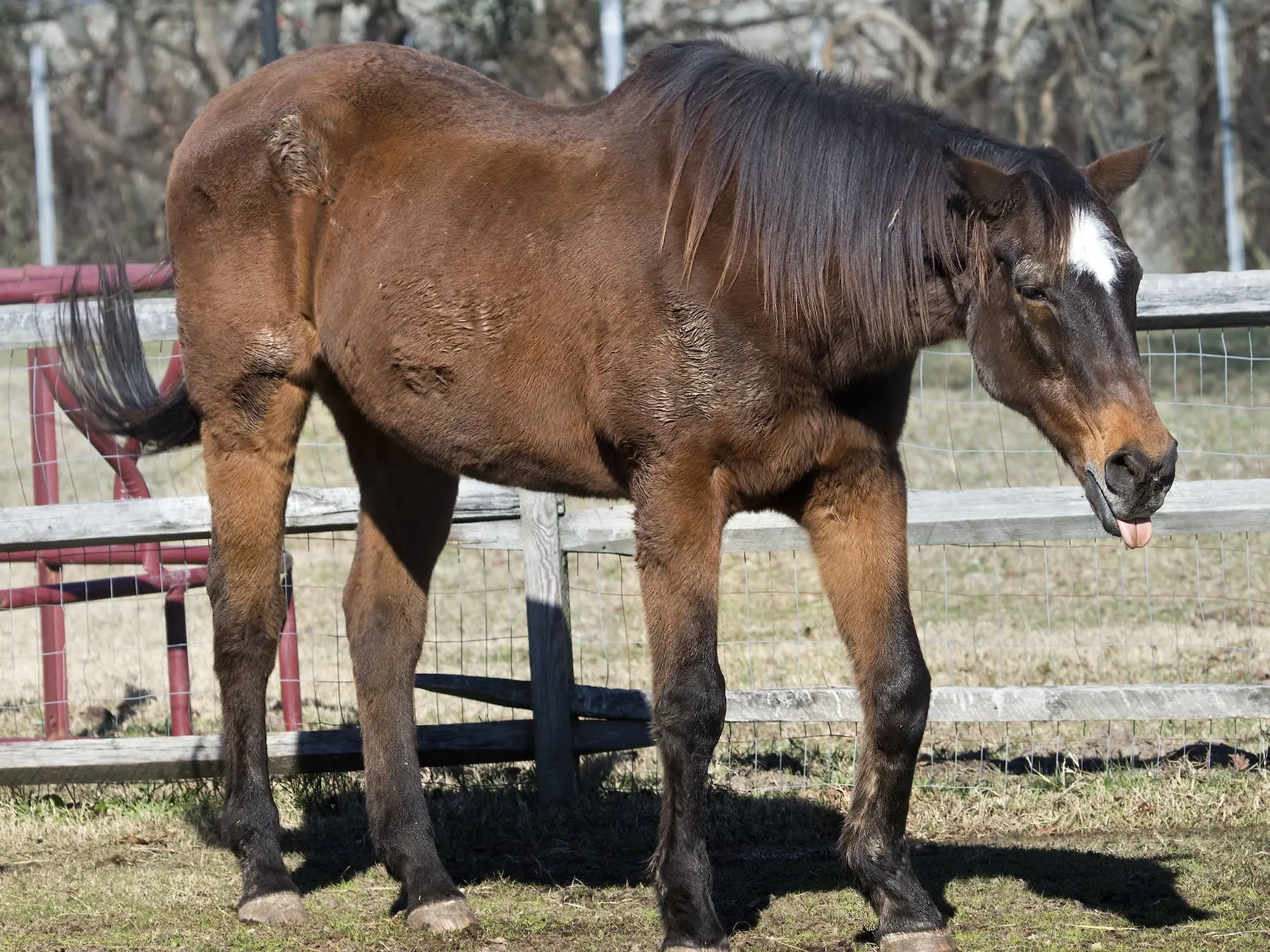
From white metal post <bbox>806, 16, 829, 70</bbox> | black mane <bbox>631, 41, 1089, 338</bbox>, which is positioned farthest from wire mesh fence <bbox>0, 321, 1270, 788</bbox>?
white metal post <bbox>806, 16, 829, 70</bbox>

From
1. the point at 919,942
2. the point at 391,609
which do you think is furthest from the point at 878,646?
the point at 391,609

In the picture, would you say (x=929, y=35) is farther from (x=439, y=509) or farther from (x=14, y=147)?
(x=439, y=509)

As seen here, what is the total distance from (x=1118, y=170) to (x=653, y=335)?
3.83 ft

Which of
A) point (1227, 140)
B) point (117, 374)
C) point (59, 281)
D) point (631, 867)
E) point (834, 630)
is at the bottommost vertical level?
point (631, 867)

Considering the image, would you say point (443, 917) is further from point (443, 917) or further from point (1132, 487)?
point (1132, 487)

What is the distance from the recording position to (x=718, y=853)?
475 cm

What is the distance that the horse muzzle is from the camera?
306 centimetres

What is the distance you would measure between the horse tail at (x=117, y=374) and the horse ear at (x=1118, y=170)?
2.86m

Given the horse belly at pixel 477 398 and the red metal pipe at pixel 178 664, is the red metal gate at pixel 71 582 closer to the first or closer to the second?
the red metal pipe at pixel 178 664

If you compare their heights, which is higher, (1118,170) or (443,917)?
(1118,170)

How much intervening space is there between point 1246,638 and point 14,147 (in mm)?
16652

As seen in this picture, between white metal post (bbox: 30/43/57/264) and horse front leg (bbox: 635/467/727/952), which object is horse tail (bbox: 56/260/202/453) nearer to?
horse front leg (bbox: 635/467/727/952)

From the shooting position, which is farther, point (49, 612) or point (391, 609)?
point (49, 612)

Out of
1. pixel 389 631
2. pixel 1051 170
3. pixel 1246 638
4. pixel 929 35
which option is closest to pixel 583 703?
pixel 389 631
